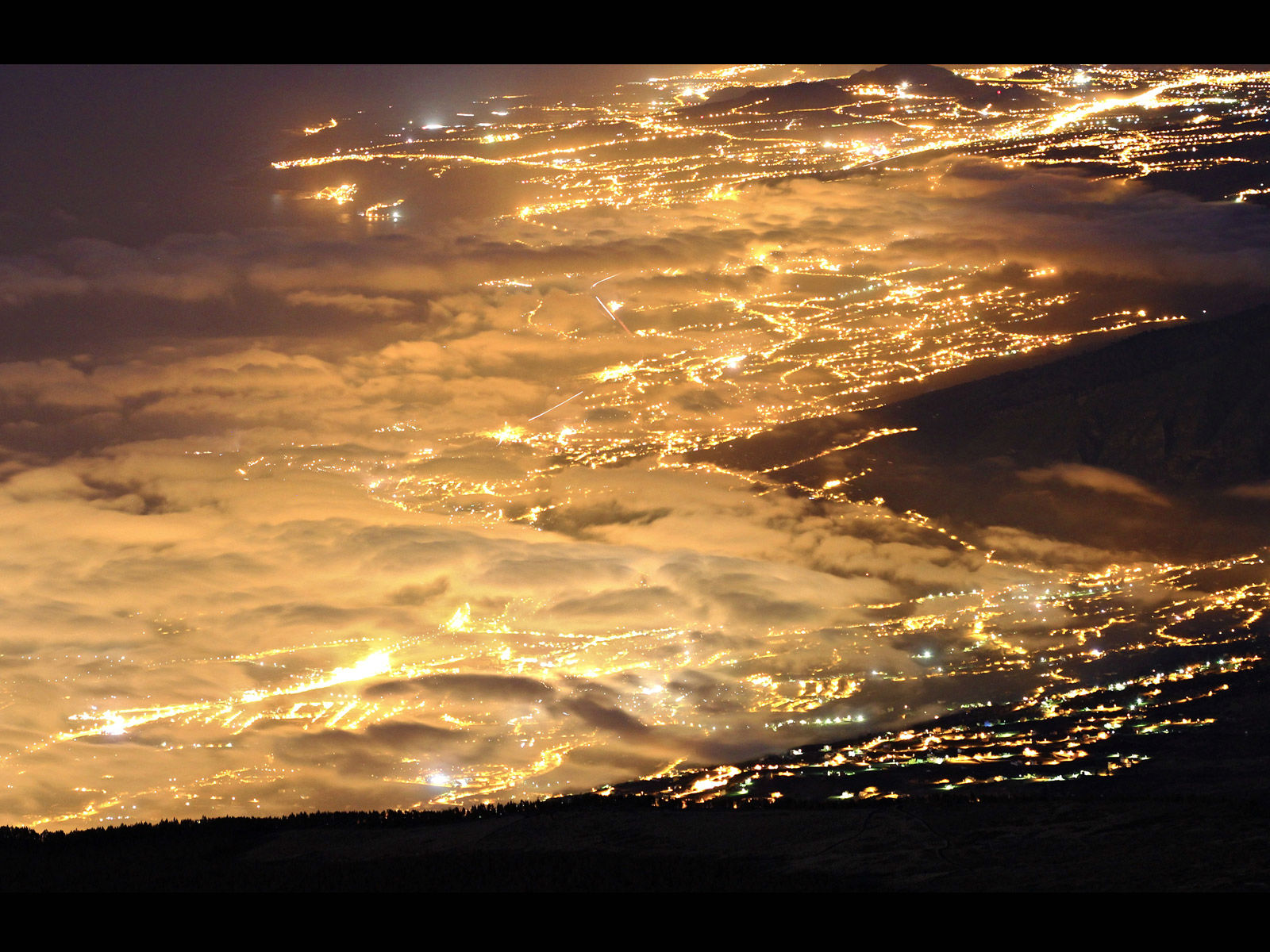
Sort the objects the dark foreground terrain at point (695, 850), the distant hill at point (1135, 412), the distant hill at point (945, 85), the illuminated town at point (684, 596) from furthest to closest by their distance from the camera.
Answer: the distant hill at point (945, 85), the distant hill at point (1135, 412), the illuminated town at point (684, 596), the dark foreground terrain at point (695, 850)

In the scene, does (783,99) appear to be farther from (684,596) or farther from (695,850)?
(695,850)

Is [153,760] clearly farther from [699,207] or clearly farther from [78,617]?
[699,207]

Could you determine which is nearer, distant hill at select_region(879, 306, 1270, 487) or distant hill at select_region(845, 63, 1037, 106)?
distant hill at select_region(879, 306, 1270, 487)

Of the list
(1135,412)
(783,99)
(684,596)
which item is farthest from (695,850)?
(783,99)

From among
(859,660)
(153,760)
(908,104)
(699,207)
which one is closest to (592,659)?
(859,660)

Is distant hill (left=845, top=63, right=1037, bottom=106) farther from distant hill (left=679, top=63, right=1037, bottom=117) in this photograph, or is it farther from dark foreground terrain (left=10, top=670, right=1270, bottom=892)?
dark foreground terrain (left=10, top=670, right=1270, bottom=892)

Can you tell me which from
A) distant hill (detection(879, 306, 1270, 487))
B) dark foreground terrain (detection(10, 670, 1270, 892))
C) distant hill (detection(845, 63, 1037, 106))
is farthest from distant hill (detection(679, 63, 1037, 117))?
dark foreground terrain (detection(10, 670, 1270, 892))

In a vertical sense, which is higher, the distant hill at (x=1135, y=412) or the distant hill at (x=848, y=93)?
the distant hill at (x=848, y=93)

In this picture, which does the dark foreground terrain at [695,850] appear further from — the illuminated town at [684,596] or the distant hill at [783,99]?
the distant hill at [783,99]

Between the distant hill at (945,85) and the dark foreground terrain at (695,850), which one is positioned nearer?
the dark foreground terrain at (695,850)

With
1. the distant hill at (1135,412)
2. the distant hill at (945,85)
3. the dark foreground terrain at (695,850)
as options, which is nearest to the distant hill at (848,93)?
the distant hill at (945,85)

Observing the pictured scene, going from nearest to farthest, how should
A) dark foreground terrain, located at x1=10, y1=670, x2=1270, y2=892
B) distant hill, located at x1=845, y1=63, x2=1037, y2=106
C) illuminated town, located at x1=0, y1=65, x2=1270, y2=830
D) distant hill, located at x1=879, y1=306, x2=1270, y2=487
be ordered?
dark foreground terrain, located at x1=10, y1=670, x2=1270, y2=892 → illuminated town, located at x1=0, y1=65, x2=1270, y2=830 → distant hill, located at x1=879, y1=306, x2=1270, y2=487 → distant hill, located at x1=845, y1=63, x2=1037, y2=106
